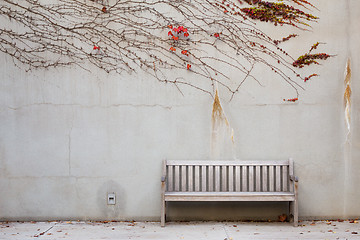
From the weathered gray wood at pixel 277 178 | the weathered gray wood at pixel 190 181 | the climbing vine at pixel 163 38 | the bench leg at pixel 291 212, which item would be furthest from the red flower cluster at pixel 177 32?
the bench leg at pixel 291 212

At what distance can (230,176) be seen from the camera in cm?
484

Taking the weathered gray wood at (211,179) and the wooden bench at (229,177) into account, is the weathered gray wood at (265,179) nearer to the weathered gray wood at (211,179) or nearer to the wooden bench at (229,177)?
the wooden bench at (229,177)

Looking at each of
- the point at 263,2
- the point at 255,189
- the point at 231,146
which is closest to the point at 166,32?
the point at 263,2

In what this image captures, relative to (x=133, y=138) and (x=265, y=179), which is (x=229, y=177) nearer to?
Answer: (x=265, y=179)

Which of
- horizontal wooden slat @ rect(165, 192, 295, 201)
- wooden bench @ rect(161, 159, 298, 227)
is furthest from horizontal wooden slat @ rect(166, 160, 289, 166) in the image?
horizontal wooden slat @ rect(165, 192, 295, 201)

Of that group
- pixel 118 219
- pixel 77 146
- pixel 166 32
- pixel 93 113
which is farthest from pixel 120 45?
pixel 118 219

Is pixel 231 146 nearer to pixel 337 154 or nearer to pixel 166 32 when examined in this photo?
pixel 337 154

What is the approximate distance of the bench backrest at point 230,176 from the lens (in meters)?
4.82

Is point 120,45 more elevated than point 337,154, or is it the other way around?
point 120,45

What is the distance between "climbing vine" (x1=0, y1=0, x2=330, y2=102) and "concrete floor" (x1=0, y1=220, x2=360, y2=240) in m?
1.61

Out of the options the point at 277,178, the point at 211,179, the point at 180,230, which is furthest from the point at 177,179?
the point at 277,178

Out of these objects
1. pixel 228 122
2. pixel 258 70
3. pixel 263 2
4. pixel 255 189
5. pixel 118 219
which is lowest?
pixel 118 219

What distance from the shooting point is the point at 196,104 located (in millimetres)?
4926

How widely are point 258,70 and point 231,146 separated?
1.03 meters
